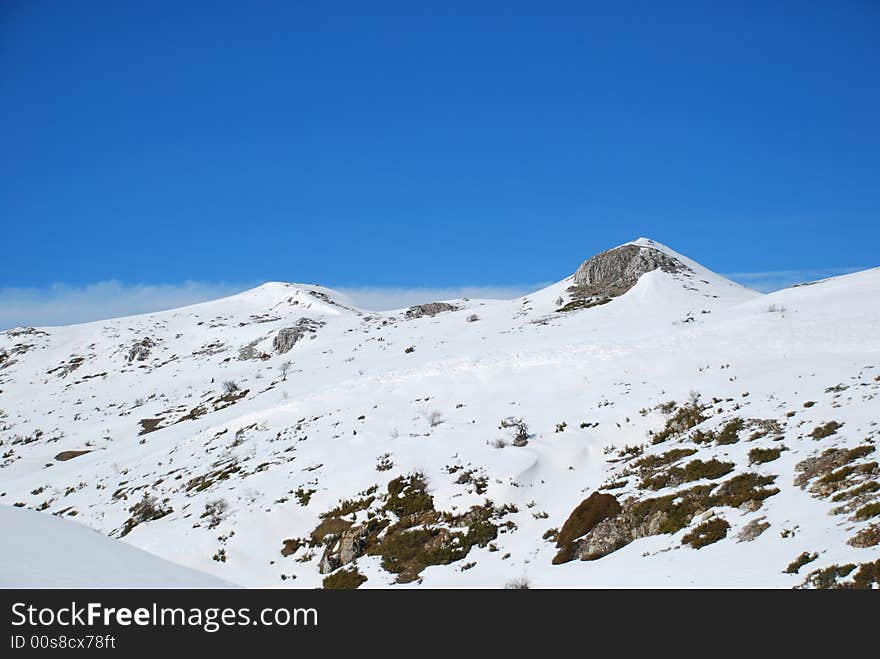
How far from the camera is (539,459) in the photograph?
25000 millimetres

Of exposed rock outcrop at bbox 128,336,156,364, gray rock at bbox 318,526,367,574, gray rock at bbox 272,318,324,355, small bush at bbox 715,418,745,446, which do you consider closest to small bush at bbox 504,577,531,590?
gray rock at bbox 318,526,367,574

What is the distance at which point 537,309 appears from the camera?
6531cm

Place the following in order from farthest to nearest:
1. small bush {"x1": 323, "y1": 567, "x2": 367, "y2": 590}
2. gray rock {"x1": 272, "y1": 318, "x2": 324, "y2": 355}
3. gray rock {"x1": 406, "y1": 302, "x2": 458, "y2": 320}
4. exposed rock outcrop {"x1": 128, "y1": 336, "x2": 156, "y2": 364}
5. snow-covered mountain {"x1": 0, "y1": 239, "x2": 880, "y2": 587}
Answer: exposed rock outcrop {"x1": 128, "y1": 336, "x2": 156, "y2": 364}, gray rock {"x1": 406, "y1": 302, "x2": 458, "y2": 320}, gray rock {"x1": 272, "y1": 318, "x2": 324, "y2": 355}, small bush {"x1": 323, "y1": 567, "x2": 367, "y2": 590}, snow-covered mountain {"x1": 0, "y1": 239, "x2": 880, "y2": 587}

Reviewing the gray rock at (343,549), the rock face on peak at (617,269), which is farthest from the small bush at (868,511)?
the rock face on peak at (617,269)

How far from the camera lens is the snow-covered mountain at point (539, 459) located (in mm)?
15711

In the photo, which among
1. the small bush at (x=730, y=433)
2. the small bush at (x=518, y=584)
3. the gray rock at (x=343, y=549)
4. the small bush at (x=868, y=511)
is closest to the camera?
the small bush at (x=868, y=511)

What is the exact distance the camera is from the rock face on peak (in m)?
66.8

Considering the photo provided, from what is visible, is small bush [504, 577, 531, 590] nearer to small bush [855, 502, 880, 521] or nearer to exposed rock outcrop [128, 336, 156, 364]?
small bush [855, 502, 880, 521]

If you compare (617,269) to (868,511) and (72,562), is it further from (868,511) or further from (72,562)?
(72,562)

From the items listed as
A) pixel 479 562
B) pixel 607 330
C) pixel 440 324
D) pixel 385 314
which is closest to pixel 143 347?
pixel 385 314

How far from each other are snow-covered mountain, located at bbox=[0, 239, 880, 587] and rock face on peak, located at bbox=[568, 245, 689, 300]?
6.29 m

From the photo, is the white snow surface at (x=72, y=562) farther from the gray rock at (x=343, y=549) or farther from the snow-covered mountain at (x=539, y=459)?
the gray rock at (x=343, y=549)

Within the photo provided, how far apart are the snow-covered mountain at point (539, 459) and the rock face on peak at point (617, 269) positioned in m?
6.29
